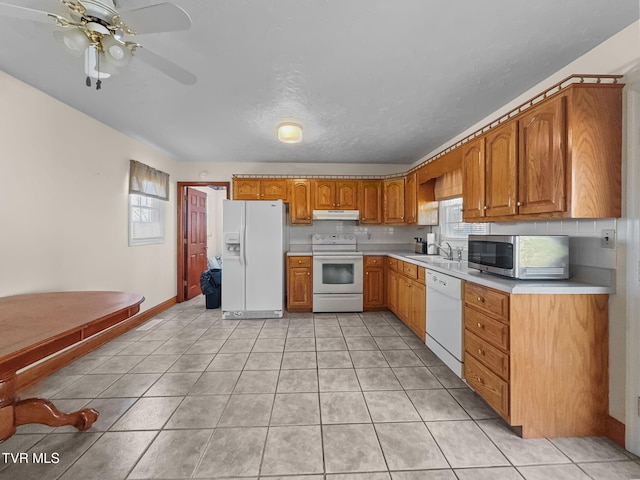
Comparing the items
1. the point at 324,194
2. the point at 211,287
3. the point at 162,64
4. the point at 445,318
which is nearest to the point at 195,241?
the point at 211,287

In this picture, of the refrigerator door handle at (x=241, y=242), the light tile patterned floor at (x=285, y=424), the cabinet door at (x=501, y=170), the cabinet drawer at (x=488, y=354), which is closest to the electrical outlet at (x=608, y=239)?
the cabinet door at (x=501, y=170)

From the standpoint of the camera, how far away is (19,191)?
7.25 ft

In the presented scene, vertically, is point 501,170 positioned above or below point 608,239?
above

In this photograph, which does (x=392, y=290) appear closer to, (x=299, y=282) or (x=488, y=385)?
(x=299, y=282)

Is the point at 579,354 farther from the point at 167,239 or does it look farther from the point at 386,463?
the point at 167,239

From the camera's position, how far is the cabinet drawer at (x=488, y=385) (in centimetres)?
170

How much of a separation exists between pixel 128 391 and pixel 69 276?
1.34 meters

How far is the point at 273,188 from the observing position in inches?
176

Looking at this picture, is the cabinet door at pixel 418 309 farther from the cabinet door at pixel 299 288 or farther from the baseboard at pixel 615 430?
the cabinet door at pixel 299 288

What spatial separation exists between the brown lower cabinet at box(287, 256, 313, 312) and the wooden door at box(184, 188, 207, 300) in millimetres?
1986

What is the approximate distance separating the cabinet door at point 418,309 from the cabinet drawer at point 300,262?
5.27ft

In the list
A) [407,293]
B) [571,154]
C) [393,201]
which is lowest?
[407,293]

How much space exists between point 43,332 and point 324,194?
12.1ft

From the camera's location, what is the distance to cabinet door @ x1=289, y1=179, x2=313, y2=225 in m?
4.47
